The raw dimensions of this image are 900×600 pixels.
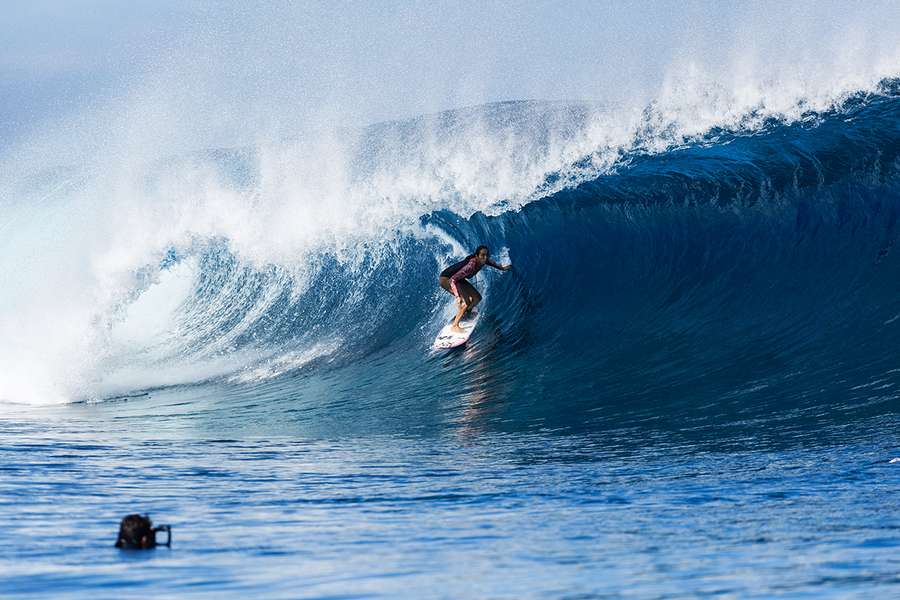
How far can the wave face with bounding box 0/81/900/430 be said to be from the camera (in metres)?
10.2

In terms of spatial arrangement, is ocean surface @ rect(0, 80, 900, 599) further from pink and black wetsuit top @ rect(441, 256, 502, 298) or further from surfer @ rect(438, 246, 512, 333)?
pink and black wetsuit top @ rect(441, 256, 502, 298)

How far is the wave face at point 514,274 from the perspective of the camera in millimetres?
10203

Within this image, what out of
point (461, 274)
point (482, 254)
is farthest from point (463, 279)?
point (482, 254)

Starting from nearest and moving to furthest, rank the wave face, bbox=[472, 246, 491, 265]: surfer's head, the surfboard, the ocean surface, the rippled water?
the rippled water, the ocean surface, the wave face, bbox=[472, 246, 491, 265]: surfer's head, the surfboard

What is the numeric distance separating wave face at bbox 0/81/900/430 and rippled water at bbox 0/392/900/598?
1.37 meters

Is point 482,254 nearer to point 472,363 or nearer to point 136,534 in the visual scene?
point 472,363

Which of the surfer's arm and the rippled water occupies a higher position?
the surfer's arm

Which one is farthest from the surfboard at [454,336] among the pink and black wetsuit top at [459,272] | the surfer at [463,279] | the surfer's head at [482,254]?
the surfer's head at [482,254]

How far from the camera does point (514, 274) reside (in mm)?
13625

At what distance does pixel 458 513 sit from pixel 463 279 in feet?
21.3

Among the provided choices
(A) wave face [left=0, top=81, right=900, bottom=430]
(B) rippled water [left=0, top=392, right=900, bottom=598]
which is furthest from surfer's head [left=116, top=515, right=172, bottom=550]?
(A) wave face [left=0, top=81, right=900, bottom=430]

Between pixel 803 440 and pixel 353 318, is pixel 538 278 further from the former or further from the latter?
pixel 803 440

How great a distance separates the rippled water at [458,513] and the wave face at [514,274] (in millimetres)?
1366

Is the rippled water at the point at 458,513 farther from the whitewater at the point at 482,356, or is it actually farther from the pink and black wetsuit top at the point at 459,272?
the pink and black wetsuit top at the point at 459,272
